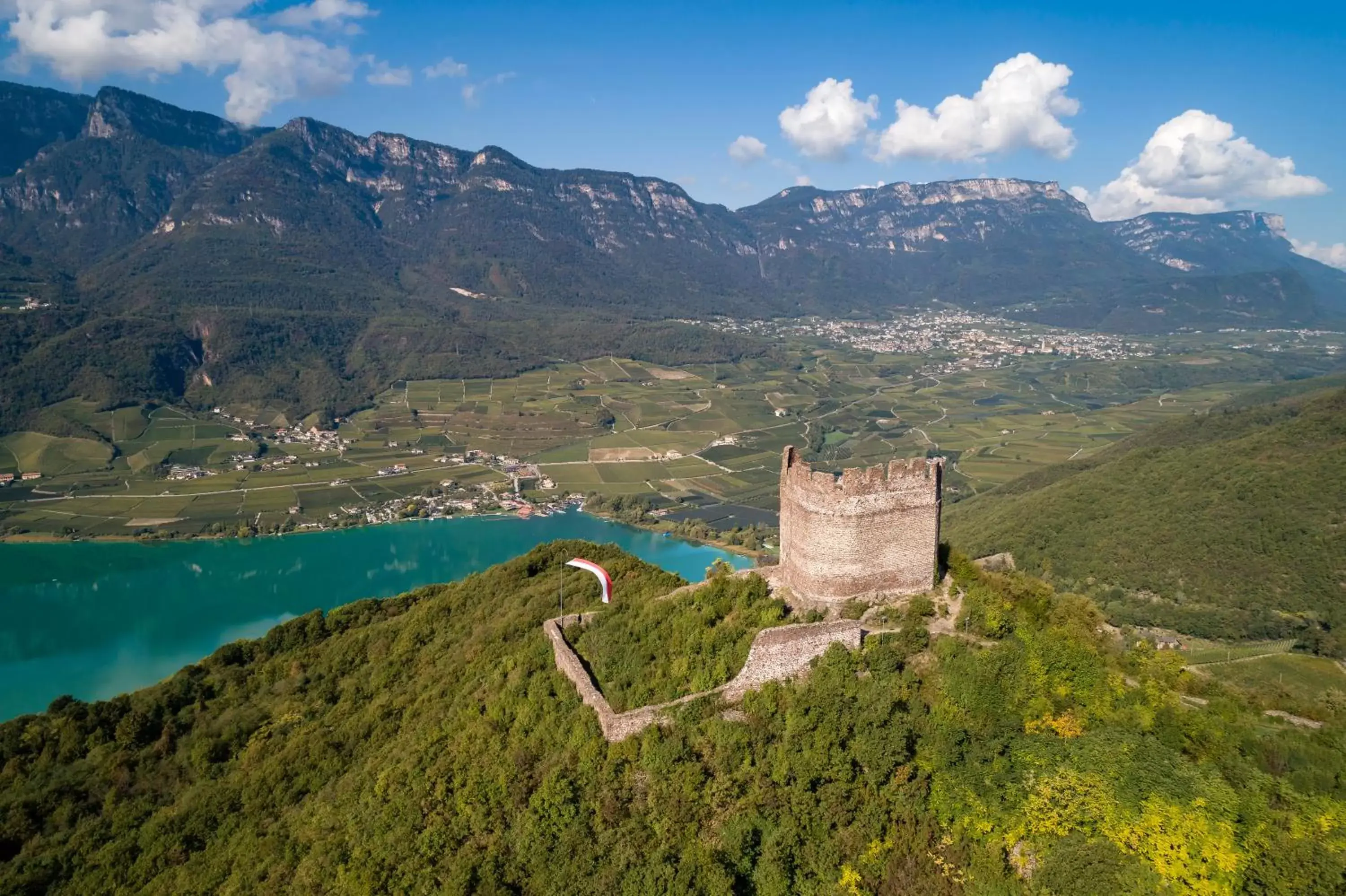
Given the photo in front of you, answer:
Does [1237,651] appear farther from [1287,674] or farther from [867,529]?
[867,529]

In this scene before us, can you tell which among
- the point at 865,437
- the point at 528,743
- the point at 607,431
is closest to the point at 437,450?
Result: the point at 607,431

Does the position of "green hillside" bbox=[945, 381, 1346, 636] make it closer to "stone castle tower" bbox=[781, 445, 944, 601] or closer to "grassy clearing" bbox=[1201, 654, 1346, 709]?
"grassy clearing" bbox=[1201, 654, 1346, 709]

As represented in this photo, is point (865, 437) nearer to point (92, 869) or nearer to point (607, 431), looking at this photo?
point (607, 431)

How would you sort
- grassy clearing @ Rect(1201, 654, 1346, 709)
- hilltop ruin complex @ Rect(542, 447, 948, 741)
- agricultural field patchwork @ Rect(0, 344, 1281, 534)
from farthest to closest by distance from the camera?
agricultural field patchwork @ Rect(0, 344, 1281, 534)
grassy clearing @ Rect(1201, 654, 1346, 709)
hilltop ruin complex @ Rect(542, 447, 948, 741)

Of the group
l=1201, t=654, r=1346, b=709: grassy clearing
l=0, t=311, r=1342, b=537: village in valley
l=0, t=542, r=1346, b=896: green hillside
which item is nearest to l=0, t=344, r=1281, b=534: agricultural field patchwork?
l=0, t=311, r=1342, b=537: village in valley

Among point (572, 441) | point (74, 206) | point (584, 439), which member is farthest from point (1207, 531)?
point (74, 206)
